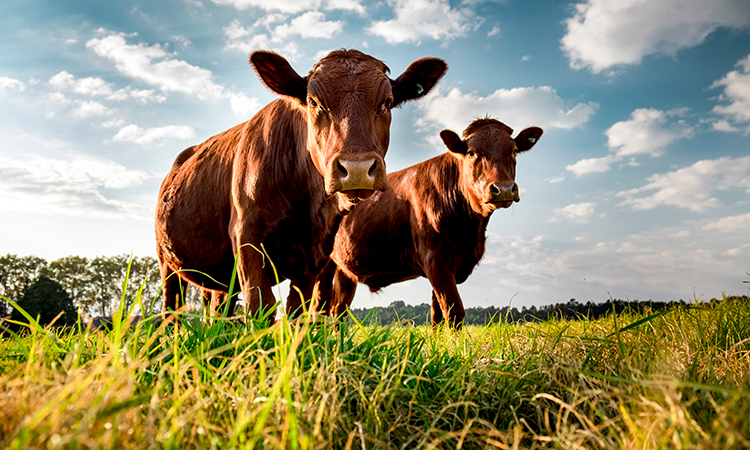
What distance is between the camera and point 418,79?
4.38 metres

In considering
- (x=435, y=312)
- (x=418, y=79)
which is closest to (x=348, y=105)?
(x=418, y=79)

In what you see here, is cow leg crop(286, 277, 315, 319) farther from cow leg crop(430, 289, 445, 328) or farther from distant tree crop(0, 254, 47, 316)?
distant tree crop(0, 254, 47, 316)

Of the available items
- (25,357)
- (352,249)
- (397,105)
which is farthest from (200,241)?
(352,249)

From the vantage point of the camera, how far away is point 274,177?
4031 mm

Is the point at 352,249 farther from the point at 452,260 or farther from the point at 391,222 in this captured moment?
the point at 452,260

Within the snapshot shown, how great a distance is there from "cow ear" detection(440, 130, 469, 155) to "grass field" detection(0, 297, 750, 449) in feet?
14.3

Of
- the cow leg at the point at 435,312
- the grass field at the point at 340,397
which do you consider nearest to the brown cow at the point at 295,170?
the grass field at the point at 340,397

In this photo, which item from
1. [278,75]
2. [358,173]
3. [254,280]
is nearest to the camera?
[358,173]

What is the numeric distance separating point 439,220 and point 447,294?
1.18 metres

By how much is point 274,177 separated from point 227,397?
8.38 feet

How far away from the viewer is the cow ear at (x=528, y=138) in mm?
7648

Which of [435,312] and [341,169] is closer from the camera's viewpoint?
[341,169]

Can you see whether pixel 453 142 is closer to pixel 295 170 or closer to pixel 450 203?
pixel 450 203

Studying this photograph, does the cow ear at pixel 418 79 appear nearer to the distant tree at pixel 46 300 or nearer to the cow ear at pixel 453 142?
the cow ear at pixel 453 142
